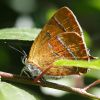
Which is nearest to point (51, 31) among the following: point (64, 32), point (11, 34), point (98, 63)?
point (64, 32)

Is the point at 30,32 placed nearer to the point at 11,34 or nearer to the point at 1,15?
the point at 11,34

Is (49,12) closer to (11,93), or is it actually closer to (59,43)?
(59,43)

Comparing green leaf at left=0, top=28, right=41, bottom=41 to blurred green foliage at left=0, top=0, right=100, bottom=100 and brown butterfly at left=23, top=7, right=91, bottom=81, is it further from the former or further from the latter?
blurred green foliage at left=0, top=0, right=100, bottom=100

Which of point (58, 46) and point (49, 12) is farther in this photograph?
point (49, 12)

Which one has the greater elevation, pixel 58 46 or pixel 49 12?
pixel 49 12

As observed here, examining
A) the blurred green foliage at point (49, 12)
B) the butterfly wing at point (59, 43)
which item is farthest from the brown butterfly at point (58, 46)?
the blurred green foliage at point (49, 12)

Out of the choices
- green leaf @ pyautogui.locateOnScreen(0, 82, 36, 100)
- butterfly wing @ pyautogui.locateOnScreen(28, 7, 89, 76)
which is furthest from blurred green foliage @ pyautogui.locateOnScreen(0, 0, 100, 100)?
green leaf @ pyautogui.locateOnScreen(0, 82, 36, 100)

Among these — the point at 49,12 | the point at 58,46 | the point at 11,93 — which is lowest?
the point at 11,93

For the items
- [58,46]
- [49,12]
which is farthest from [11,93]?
[49,12]
